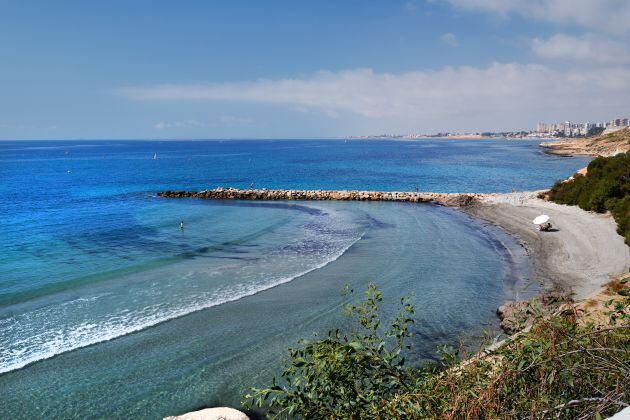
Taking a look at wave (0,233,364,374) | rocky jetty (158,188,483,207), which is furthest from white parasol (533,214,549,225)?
wave (0,233,364,374)

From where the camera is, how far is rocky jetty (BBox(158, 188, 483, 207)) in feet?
181

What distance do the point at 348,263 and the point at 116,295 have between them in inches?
566

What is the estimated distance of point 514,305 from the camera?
1927 cm

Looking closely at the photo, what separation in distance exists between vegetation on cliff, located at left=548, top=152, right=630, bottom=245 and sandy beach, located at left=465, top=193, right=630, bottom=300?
884mm

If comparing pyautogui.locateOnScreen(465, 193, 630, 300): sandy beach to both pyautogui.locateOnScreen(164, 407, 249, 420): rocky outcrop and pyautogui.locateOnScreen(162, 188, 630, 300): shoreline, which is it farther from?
pyautogui.locateOnScreen(164, 407, 249, 420): rocky outcrop

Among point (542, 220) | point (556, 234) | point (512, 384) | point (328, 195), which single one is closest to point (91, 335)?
point (512, 384)

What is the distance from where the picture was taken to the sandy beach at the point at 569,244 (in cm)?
2334

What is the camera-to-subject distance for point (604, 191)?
37.3m

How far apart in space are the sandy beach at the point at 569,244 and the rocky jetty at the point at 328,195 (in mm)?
7692

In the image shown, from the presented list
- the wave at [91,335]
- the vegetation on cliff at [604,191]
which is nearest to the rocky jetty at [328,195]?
the vegetation on cliff at [604,191]

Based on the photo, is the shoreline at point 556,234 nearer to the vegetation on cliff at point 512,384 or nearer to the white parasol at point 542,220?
the white parasol at point 542,220

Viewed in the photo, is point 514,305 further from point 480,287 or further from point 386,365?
point 386,365

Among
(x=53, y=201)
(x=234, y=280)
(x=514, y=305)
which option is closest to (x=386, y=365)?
(x=514, y=305)

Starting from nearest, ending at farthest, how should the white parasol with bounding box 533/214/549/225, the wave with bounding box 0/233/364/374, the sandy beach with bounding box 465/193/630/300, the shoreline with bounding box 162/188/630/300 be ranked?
the wave with bounding box 0/233/364/374 < the sandy beach with bounding box 465/193/630/300 < the shoreline with bounding box 162/188/630/300 < the white parasol with bounding box 533/214/549/225
